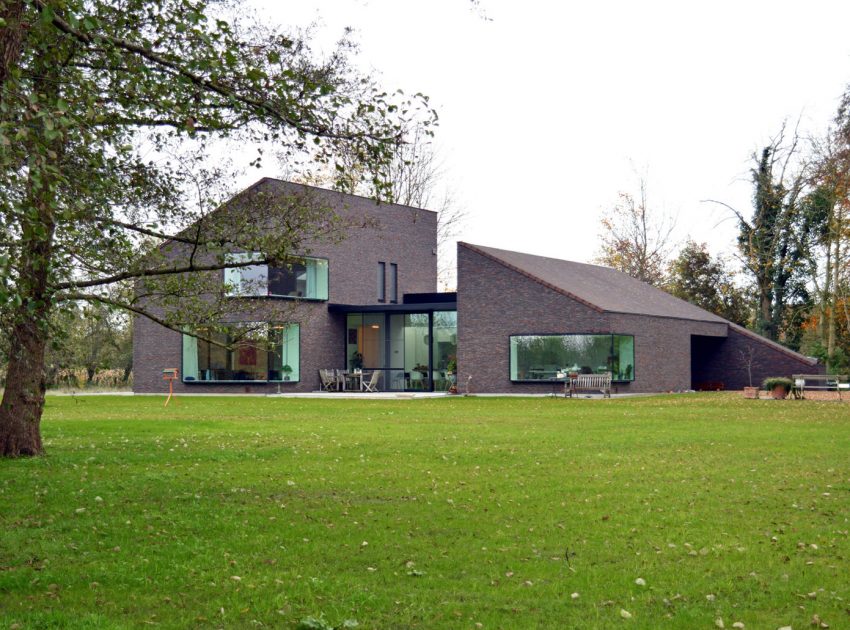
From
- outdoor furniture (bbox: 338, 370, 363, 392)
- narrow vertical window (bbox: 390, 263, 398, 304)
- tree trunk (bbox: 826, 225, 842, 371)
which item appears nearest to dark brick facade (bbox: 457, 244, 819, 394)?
tree trunk (bbox: 826, 225, 842, 371)

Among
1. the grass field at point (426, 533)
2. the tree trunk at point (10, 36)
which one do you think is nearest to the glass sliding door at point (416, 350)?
the grass field at point (426, 533)

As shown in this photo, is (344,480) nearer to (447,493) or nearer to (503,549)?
(447,493)

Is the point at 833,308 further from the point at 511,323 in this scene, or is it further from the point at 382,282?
the point at 382,282

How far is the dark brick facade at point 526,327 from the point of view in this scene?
117 ft

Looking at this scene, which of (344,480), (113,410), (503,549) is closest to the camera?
(503,549)

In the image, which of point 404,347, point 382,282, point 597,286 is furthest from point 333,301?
point 597,286

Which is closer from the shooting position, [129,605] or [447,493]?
[129,605]

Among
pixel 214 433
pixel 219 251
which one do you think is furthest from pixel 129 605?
pixel 214 433

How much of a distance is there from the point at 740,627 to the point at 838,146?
28402 millimetres

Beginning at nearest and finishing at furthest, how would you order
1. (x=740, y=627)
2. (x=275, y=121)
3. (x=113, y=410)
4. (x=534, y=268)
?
(x=740, y=627) → (x=275, y=121) → (x=113, y=410) → (x=534, y=268)

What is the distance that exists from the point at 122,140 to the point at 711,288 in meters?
43.1

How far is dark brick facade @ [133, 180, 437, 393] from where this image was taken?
4016 cm

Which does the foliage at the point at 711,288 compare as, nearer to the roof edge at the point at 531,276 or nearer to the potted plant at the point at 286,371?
the roof edge at the point at 531,276

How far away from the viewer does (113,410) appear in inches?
1054
